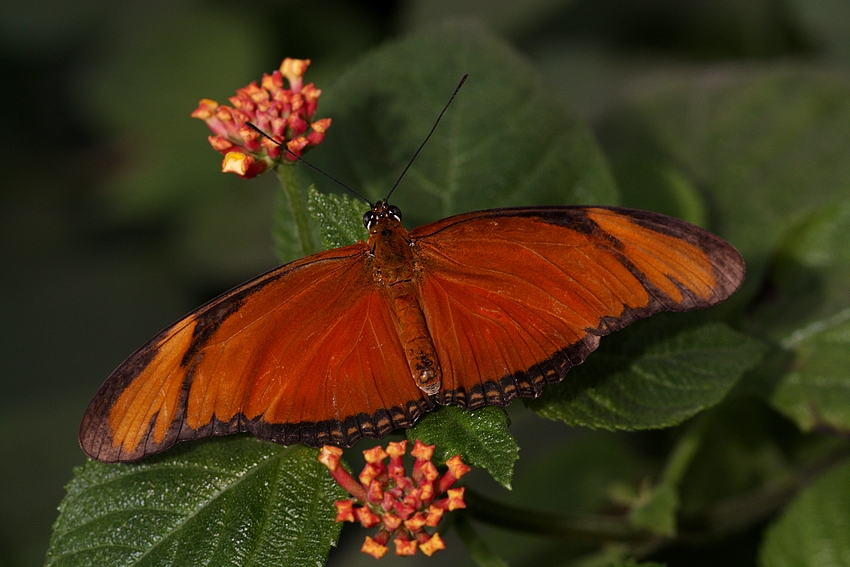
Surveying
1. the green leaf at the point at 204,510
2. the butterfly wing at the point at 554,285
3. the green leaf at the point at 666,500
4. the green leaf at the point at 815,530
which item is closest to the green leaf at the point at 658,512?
the green leaf at the point at 666,500

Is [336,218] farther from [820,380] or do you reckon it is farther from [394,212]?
[820,380]

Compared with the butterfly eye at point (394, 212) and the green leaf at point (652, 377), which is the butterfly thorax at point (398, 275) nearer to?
the butterfly eye at point (394, 212)

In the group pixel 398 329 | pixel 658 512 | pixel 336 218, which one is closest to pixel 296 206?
pixel 336 218

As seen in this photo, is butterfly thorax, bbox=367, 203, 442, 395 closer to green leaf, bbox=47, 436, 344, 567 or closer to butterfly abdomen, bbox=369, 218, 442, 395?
butterfly abdomen, bbox=369, 218, 442, 395

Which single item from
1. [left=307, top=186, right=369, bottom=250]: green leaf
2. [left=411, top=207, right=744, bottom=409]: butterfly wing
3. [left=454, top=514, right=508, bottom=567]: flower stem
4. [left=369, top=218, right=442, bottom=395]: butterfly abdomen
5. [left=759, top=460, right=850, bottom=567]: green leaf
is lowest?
[left=759, top=460, right=850, bottom=567]: green leaf

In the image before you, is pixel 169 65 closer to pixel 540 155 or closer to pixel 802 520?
pixel 540 155

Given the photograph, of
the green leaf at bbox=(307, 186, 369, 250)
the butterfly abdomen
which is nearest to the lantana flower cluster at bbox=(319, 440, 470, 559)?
the butterfly abdomen

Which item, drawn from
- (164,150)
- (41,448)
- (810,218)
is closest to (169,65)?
(164,150)
